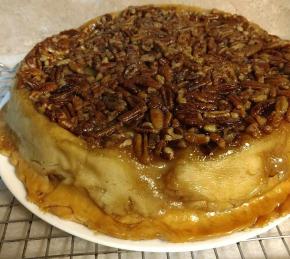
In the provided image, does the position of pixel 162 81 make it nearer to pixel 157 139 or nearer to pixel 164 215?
pixel 157 139

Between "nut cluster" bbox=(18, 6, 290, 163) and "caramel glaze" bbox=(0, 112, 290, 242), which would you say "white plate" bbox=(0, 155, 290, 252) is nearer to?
"caramel glaze" bbox=(0, 112, 290, 242)

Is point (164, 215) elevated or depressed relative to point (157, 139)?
depressed

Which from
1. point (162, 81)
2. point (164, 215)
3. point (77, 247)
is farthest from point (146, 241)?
point (162, 81)

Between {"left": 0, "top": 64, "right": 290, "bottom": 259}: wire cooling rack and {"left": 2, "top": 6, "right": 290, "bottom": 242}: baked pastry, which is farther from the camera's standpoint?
{"left": 0, "top": 64, "right": 290, "bottom": 259}: wire cooling rack

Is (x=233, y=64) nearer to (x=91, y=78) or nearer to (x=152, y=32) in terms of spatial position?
(x=152, y=32)

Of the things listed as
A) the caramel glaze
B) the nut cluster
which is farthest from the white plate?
the nut cluster

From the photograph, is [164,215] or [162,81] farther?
[162,81]

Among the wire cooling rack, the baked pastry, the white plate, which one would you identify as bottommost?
the wire cooling rack
